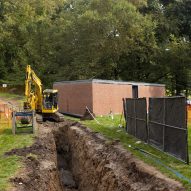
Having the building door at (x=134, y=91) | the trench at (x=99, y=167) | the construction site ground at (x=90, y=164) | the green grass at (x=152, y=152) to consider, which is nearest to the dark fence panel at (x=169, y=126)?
the green grass at (x=152, y=152)

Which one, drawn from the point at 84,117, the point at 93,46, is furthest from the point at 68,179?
the point at 93,46

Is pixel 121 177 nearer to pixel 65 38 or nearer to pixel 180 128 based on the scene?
pixel 180 128

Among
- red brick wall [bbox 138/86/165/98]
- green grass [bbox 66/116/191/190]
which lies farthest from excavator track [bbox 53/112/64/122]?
red brick wall [bbox 138/86/165/98]

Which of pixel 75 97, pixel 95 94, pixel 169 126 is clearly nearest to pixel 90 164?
pixel 169 126

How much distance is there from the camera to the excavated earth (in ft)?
43.3

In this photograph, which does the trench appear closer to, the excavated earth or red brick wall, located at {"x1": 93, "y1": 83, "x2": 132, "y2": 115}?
the excavated earth

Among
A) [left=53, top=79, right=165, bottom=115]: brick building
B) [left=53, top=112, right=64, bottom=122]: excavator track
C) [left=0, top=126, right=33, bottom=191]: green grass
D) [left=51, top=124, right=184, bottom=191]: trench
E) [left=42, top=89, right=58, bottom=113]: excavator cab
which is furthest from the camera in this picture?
[left=53, top=79, right=165, bottom=115]: brick building

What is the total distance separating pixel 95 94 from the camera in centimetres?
3934

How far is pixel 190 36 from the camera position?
211 feet

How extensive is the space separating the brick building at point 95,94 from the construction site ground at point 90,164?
10745mm

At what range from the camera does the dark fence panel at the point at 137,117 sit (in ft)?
66.2

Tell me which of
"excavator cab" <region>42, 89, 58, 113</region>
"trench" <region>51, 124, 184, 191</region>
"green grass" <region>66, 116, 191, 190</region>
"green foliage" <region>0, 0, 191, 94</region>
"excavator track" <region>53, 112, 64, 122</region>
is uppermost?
"green foliage" <region>0, 0, 191, 94</region>

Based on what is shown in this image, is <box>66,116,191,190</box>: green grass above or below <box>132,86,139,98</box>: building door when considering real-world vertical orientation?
below

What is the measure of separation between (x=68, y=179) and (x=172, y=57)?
122 feet
